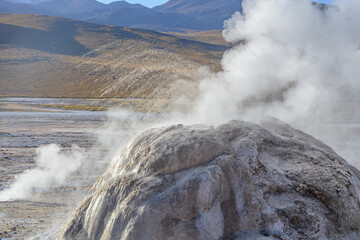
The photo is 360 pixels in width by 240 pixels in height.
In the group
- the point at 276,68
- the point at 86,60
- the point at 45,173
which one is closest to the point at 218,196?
the point at 45,173

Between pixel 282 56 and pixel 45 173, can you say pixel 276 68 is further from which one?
pixel 45 173

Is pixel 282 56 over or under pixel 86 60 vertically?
over

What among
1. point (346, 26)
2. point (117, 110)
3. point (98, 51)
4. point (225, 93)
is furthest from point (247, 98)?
point (98, 51)

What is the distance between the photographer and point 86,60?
85.3 meters

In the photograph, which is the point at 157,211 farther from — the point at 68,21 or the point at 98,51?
the point at 68,21

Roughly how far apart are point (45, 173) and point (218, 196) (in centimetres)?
967

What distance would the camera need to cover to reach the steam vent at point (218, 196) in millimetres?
4762

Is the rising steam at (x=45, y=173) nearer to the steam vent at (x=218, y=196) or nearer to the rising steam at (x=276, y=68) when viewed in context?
the rising steam at (x=276, y=68)

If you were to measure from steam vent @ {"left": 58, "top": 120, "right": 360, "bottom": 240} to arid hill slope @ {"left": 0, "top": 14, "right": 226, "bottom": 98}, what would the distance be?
27862mm

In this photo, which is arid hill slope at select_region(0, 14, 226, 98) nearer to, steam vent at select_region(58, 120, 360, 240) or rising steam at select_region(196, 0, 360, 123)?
rising steam at select_region(196, 0, 360, 123)

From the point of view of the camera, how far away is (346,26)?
14695mm

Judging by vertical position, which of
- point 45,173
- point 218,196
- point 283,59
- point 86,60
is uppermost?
point 283,59

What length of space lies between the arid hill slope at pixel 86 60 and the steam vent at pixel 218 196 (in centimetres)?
2786

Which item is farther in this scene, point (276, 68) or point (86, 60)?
point (86, 60)
